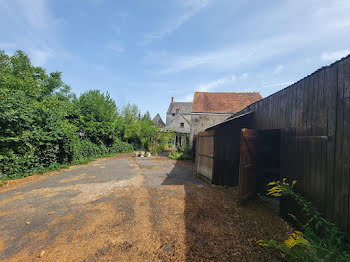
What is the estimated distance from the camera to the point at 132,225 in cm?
307

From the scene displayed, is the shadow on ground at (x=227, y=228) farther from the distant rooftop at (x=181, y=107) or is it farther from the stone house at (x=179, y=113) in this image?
the distant rooftop at (x=181, y=107)

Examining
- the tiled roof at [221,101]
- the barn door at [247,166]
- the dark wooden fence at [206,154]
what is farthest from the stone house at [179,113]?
the barn door at [247,166]

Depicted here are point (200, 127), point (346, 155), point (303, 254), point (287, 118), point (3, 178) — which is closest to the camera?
point (303, 254)

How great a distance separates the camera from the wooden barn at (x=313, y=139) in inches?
91.3

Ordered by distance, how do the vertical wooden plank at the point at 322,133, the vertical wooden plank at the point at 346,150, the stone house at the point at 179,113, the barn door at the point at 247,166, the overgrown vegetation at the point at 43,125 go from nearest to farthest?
the vertical wooden plank at the point at 346,150 < the vertical wooden plank at the point at 322,133 < the barn door at the point at 247,166 < the overgrown vegetation at the point at 43,125 < the stone house at the point at 179,113

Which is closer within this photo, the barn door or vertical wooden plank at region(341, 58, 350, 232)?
vertical wooden plank at region(341, 58, 350, 232)

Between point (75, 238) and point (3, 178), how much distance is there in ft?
19.6

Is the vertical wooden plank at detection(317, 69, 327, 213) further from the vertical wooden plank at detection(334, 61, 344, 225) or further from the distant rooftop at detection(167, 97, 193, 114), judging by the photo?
the distant rooftop at detection(167, 97, 193, 114)

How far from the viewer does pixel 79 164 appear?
973 centimetres

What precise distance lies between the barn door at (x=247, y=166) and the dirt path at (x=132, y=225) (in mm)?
370

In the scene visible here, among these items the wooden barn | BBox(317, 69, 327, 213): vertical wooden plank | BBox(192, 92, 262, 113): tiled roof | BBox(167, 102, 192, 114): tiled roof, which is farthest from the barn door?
BBox(167, 102, 192, 114): tiled roof

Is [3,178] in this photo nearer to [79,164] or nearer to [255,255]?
[79,164]

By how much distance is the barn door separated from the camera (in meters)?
→ 4.08

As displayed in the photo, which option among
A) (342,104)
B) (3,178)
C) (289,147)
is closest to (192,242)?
(289,147)
